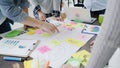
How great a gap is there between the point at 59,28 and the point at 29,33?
0.24 m

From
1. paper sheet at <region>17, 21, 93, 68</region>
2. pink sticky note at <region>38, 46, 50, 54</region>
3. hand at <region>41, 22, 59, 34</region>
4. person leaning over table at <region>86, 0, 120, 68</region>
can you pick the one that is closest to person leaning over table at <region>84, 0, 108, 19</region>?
paper sheet at <region>17, 21, 93, 68</region>

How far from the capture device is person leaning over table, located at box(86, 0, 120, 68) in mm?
378

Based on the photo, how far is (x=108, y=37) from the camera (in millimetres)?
402

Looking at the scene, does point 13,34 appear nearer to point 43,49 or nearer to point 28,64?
point 43,49

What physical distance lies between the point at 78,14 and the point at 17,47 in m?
0.67

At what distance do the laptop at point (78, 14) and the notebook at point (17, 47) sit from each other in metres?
0.53

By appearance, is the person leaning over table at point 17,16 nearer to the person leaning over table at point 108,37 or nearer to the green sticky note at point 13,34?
the green sticky note at point 13,34

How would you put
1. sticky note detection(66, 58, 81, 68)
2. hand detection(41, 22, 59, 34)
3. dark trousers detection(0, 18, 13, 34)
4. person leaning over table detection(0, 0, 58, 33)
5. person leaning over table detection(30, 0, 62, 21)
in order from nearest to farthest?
sticky note detection(66, 58, 81, 68)
person leaning over table detection(0, 0, 58, 33)
hand detection(41, 22, 59, 34)
dark trousers detection(0, 18, 13, 34)
person leaning over table detection(30, 0, 62, 21)

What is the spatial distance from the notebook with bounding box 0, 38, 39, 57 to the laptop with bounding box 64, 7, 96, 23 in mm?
→ 533

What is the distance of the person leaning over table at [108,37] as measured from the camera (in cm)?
38

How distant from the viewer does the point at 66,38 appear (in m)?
1.20

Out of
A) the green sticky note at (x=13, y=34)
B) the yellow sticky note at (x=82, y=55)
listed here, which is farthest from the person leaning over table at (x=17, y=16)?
the yellow sticky note at (x=82, y=55)

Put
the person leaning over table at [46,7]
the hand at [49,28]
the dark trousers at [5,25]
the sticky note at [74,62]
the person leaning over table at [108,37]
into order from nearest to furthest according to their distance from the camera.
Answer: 1. the person leaning over table at [108,37]
2. the sticky note at [74,62]
3. the hand at [49,28]
4. the dark trousers at [5,25]
5. the person leaning over table at [46,7]

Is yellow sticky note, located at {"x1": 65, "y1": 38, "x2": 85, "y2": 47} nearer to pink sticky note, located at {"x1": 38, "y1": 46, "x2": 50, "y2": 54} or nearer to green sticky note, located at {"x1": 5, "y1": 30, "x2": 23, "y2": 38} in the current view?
pink sticky note, located at {"x1": 38, "y1": 46, "x2": 50, "y2": 54}
